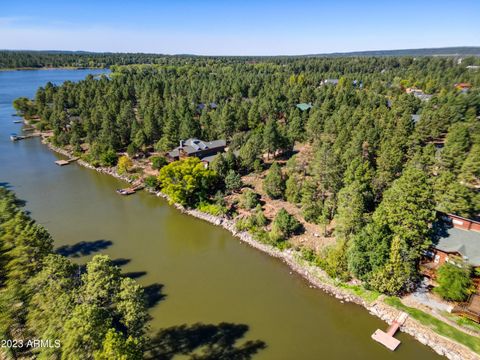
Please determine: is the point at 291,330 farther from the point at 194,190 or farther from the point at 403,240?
the point at 194,190

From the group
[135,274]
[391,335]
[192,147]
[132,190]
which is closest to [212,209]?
[135,274]

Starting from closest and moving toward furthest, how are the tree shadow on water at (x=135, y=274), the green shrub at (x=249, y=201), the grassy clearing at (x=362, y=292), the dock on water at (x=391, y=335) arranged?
the dock on water at (x=391, y=335) < the grassy clearing at (x=362, y=292) < the tree shadow on water at (x=135, y=274) < the green shrub at (x=249, y=201)

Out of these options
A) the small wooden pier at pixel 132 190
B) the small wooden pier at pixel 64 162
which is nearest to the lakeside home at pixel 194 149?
the small wooden pier at pixel 132 190

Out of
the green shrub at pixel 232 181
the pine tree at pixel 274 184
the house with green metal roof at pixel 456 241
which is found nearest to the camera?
the house with green metal roof at pixel 456 241

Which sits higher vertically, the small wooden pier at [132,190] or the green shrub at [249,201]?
the green shrub at [249,201]

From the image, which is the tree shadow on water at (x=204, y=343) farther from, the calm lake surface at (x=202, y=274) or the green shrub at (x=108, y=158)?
the green shrub at (x=108, y=158)

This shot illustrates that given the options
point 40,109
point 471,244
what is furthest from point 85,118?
point 471,244

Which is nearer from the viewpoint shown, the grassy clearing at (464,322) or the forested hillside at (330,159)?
the grassy clearing at (464,322)

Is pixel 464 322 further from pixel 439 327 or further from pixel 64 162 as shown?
pixel 64 162
